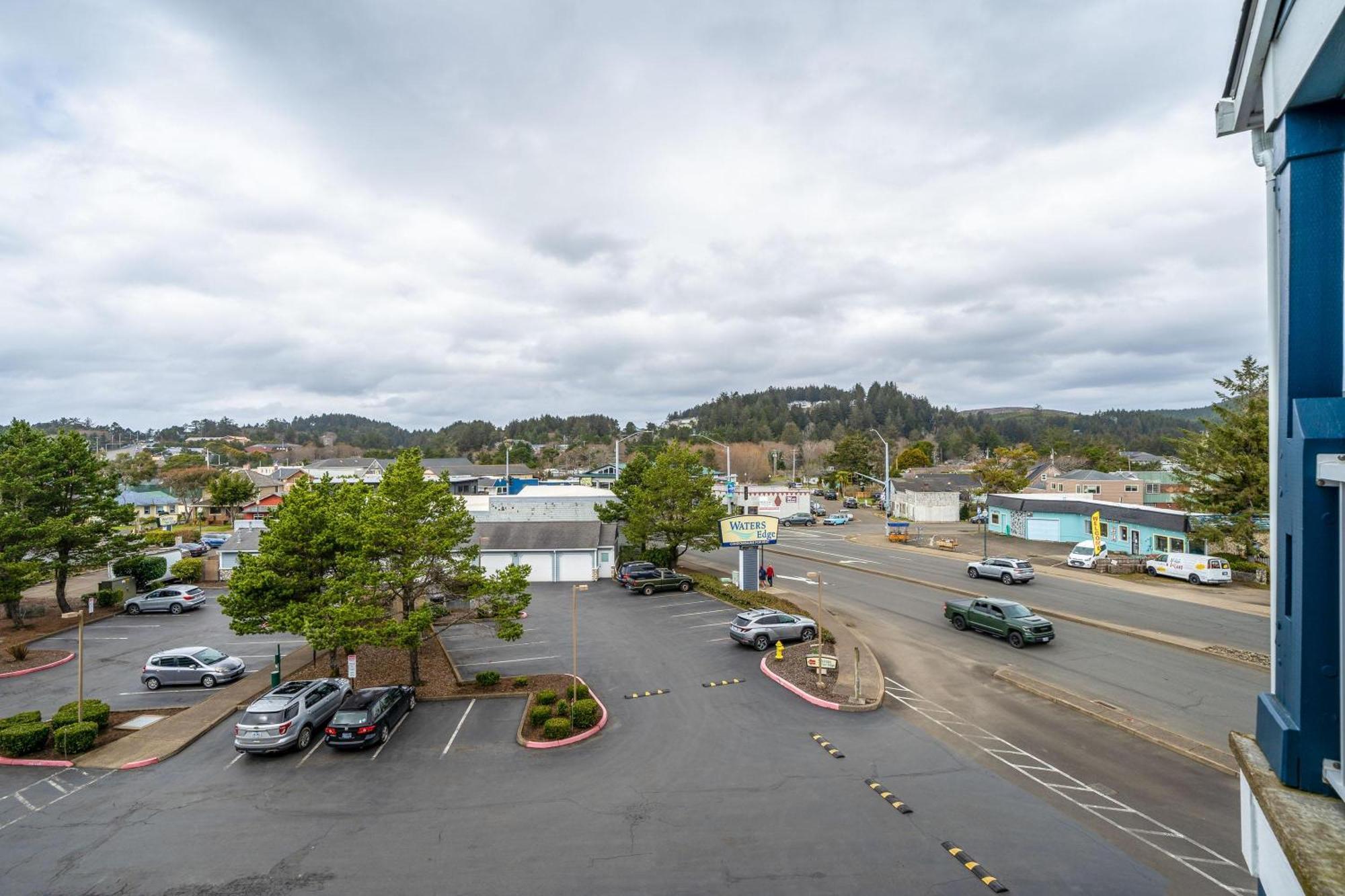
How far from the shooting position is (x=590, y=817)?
13.6 meters

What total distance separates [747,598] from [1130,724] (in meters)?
17.6

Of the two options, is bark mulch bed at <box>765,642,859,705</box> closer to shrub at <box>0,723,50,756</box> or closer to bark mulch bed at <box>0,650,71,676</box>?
shrub at <box>0,723,50,756</box>

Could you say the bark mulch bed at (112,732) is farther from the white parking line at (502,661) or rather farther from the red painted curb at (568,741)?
the red painted curb at (568,741)

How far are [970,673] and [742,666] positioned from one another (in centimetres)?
783

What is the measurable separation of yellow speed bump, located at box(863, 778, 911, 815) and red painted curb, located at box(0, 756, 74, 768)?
2046 cm

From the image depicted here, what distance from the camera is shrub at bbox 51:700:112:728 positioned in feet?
58.9

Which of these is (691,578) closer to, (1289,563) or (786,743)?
(786,743)

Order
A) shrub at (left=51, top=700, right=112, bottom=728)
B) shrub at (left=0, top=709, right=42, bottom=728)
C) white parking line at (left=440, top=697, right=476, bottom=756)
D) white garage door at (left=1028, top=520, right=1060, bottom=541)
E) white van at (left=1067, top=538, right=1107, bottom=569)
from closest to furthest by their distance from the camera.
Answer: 1. white parking line at (left=440, top=697, right=476, bottom=756)
2. shrub at (left=0, top=709, right=42, bottom=728)
3. shrub at (left=51, top=700, right=112, bottom=728)
4. white van at (left=1067, top=538, right=1107, bottom=569)
5. white garage door at (left=1028, top=520, right=1060, bottom=541)

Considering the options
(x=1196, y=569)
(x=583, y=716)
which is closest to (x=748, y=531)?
(x=583, y=716)

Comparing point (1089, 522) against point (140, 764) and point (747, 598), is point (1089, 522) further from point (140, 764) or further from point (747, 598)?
point (140, 764)

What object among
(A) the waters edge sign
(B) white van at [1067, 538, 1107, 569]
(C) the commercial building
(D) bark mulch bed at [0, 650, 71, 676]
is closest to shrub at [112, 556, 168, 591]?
(D) bark mulch bed at [0, 650, 71, 676]

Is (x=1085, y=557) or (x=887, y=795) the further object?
(x=1085, y=557)

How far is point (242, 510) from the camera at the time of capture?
233 feet

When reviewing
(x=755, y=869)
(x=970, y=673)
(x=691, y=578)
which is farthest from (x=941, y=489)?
(x=755, y=869)
